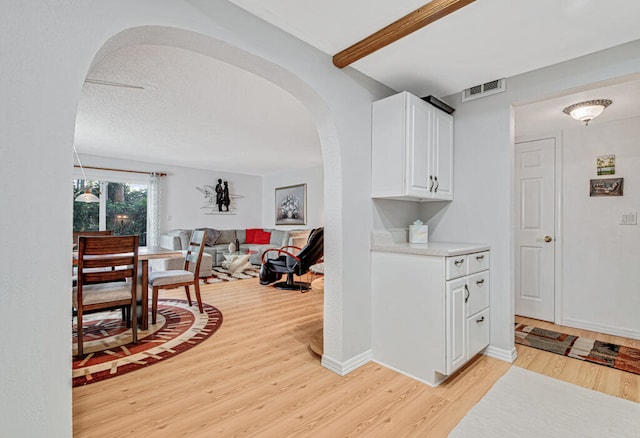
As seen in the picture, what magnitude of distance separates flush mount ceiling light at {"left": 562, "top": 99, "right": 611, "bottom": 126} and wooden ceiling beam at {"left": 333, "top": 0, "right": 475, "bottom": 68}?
1.89 meters

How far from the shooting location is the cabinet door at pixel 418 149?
229 centimetres

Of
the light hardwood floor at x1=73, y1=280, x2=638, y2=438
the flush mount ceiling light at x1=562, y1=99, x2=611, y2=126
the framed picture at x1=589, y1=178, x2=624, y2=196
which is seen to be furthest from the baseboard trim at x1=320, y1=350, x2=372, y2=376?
the framed picture at x1=589, y1=178, x2=624, y2=196

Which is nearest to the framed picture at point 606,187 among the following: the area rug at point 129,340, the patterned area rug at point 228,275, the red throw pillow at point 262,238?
the area rug at point 129,340

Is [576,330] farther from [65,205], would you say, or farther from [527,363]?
[65,205]

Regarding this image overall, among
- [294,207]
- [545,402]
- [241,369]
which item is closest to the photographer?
[545,402]

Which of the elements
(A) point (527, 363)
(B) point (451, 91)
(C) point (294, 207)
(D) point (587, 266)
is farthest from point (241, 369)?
(C) point (294, 207)

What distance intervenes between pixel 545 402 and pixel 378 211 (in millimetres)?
1632

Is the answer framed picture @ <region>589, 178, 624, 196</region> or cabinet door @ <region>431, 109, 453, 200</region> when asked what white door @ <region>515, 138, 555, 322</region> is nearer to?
framed picture @ <region>589, 178, 624, 196</region>

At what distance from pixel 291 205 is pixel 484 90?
5568 millimetres

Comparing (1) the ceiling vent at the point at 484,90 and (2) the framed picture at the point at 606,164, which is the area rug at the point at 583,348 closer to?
(2) the framed picture at the point at 606,164

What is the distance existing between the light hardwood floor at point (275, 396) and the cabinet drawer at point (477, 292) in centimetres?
45

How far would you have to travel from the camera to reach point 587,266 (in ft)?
10.5

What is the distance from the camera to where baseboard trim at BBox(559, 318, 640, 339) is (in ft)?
Result: 9.63

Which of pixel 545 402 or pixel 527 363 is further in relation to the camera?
pixel 527 363
